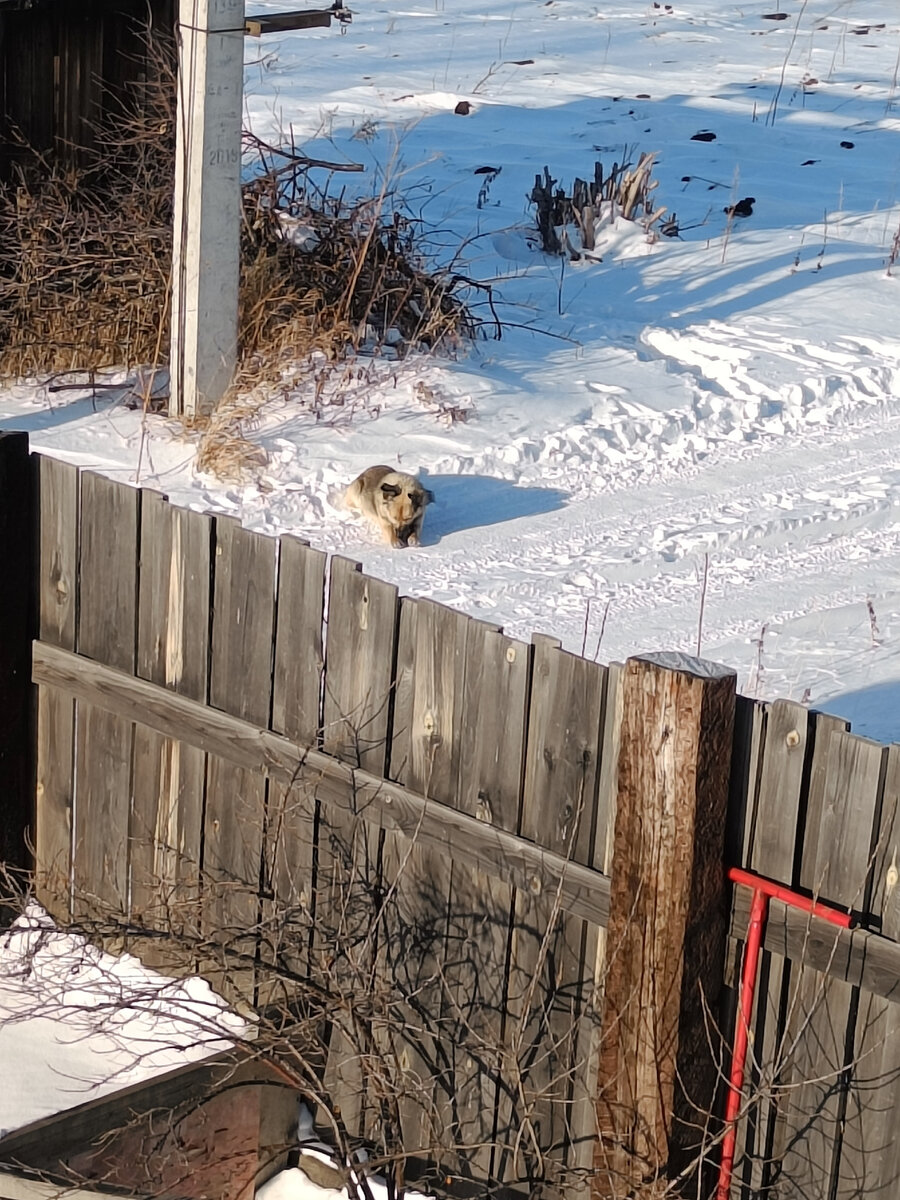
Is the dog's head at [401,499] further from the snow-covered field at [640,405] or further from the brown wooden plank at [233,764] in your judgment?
the brown wooden plank at [233,764]

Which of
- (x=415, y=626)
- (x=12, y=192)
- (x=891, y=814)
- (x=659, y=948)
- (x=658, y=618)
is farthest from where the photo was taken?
(x=12, y=192)

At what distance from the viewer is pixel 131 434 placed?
982cm

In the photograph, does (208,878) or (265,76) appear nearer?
(208,878)

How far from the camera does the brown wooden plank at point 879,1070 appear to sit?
10.2ft

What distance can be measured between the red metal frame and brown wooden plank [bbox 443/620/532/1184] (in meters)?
0.54

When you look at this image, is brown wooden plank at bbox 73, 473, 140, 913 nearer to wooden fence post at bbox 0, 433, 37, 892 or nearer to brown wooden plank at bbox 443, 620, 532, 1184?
wooden fence post at bbox 0, 433, 37, 892

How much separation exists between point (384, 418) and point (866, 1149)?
23.8ft

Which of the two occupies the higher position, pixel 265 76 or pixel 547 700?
pixel 265 76

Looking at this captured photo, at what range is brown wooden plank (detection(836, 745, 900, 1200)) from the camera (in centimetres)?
310

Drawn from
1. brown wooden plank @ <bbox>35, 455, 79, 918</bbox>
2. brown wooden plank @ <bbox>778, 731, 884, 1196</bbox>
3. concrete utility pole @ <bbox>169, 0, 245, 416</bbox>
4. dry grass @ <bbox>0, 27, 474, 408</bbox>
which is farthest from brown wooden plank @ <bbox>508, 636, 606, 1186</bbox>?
dry grass @ <bbox>0, 27, 474, 408</bbox>

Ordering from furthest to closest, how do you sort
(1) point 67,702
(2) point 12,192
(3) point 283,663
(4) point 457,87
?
1. (4) point 457,87
2. (2) point 12,192
3. (1) point 67,702
4. (3) point 283,663

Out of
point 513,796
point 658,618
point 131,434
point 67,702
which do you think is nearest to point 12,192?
point 131,434

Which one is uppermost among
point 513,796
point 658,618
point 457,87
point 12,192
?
point 457,87

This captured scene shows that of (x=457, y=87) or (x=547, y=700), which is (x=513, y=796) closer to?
(x=547, y=700)
